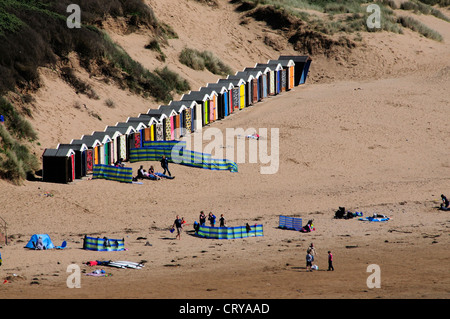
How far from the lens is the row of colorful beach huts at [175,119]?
36.9m

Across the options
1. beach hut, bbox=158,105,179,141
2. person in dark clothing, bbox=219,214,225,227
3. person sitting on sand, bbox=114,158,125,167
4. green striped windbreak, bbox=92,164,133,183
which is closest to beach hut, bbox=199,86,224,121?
beach hut, bbox=158,105,179,141

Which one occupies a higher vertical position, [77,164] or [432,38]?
[432,38]

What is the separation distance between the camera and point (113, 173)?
1475 inches

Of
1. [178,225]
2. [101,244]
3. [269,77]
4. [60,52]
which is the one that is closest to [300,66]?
[269,77]

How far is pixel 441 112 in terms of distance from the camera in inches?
1935

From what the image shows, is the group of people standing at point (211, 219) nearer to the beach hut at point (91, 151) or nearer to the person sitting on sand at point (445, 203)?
the beach hut at point (91, 151)

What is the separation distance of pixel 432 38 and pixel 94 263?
45.3m

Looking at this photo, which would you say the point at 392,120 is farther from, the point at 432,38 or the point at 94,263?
the point at 94,263

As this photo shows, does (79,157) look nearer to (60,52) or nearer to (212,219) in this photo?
(212,219)

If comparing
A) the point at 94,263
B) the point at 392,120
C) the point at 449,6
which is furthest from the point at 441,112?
the point at 449,6

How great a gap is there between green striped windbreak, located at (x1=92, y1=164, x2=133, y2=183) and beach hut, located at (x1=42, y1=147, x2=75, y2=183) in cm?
135

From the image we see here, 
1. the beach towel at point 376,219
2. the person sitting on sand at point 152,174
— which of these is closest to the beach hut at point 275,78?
the person sitting on sand at point 152,174

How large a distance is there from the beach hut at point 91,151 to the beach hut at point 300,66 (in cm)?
2165

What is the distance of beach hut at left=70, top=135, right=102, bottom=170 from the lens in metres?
37.9
